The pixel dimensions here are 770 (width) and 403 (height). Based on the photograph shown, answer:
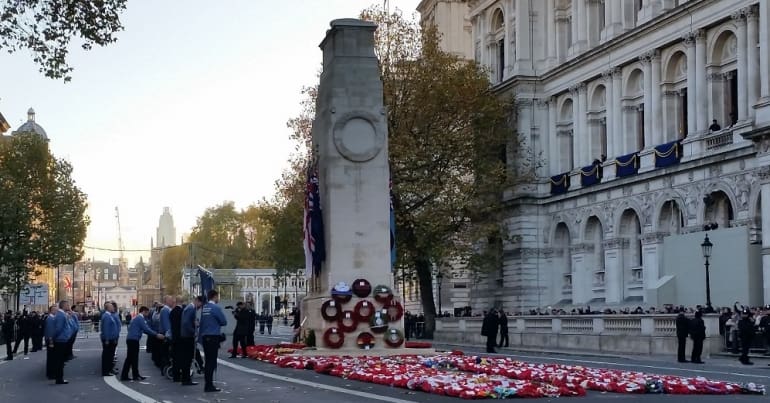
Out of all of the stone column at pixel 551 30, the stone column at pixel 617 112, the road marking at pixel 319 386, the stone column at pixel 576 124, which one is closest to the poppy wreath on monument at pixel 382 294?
the road marking at pixel 319 386

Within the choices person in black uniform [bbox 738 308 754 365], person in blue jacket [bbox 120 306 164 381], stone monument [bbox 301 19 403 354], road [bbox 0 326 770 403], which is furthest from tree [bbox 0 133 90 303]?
person in black uniform [bbox 738 308 754 365]

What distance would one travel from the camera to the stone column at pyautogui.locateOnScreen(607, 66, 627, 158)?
62.7 meters

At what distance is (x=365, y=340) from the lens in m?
33.8

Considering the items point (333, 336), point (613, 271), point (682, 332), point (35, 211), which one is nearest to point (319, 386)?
point (333, 336)

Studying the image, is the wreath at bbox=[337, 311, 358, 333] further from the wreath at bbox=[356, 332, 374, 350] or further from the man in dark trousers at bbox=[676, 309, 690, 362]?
the man in dark trousers at bbox=[676, 309, 690, 362]

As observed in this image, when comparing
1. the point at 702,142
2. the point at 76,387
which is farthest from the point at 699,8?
the point at 76,387

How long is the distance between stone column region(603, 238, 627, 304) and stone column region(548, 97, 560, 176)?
8.57 m

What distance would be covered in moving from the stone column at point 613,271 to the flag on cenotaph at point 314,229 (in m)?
28.5

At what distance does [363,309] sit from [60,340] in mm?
8548

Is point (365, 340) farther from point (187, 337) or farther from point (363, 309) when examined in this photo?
point (187, 337)

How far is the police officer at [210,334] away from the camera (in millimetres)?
23234

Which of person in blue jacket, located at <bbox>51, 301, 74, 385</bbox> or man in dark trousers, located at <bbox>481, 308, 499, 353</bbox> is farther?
man in dark trousers, located at <bbox>481, 308, 499, 353</bbox>

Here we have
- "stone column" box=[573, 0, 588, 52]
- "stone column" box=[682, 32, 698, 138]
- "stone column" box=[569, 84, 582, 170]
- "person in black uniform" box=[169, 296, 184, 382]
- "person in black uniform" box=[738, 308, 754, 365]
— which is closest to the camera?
"person in black uniform" box=[169, 296, 184, 382]

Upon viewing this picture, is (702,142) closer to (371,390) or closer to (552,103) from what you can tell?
(552,103)
